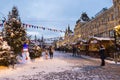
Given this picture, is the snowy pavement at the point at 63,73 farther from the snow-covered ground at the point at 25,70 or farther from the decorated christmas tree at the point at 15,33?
the decorated christmas tree at the point at 15,33

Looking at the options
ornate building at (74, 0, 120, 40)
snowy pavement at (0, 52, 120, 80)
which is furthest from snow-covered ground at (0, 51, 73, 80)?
ornate building at (74, 0, 120, 40)

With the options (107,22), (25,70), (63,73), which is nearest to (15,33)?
(25,70)

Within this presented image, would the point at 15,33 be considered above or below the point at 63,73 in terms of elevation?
above

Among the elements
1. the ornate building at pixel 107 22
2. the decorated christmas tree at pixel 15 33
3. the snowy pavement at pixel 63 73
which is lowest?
the snowy pavement at pixel 63 73

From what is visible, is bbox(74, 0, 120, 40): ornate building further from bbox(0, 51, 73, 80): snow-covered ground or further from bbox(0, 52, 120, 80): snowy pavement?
bbox(0, 52, 120, 80): snowy pavement

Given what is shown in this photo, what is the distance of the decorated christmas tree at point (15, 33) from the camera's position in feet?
120

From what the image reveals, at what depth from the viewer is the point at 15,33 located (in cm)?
3691

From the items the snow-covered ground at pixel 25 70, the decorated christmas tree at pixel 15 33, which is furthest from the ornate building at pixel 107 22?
the snow-covered ground at pixel 25 70

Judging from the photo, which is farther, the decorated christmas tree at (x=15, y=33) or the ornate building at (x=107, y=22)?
Result: the ornate building at (x=107, y=22)

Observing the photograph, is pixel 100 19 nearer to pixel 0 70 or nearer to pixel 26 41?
pixel 26 41

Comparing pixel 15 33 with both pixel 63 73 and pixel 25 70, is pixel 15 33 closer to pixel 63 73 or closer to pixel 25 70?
pixel 25 70

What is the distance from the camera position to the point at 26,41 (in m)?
37.9

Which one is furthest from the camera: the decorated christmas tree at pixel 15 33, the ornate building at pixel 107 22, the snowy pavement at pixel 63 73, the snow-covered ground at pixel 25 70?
the ornate building at pixel 107 22

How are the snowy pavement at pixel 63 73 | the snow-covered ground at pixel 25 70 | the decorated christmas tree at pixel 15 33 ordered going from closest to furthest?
the snowy pavement at pixel 63 73 < the snow-covered ground at pixel 25 70 < the decorated christmas tree at pixel 15 33
